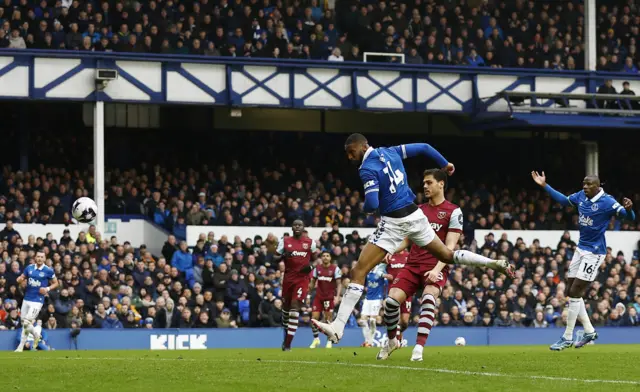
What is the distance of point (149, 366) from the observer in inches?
582

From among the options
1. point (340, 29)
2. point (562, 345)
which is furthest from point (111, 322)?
point (340, 29)

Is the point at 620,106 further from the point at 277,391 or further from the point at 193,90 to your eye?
the point at 277,391

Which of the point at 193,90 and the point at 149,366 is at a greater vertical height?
the point at 193,90

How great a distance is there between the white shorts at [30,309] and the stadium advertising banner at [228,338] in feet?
5.27

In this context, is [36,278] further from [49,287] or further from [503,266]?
[503,266]

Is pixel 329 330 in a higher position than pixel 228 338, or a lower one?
higher

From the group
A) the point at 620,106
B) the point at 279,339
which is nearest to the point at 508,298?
the point at 279,339

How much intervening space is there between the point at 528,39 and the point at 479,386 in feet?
97.7

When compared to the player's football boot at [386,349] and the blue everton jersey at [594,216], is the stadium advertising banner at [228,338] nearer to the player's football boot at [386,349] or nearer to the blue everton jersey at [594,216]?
the blue everton jersey at [594,216]

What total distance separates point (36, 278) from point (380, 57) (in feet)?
52.8

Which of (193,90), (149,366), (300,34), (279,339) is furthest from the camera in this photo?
(300,34)

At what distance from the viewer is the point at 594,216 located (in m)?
18.9

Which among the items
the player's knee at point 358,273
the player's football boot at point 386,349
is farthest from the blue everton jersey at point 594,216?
the player's knee at point 358,273

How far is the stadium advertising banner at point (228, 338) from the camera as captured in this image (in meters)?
26.6
